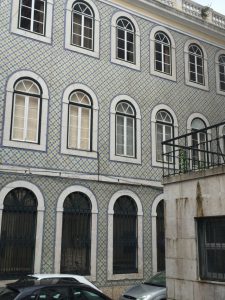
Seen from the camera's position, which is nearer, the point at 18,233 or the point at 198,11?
the point at 18,233

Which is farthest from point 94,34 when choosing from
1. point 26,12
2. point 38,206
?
point 38,206

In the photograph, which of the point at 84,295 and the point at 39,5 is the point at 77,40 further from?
the point at 84,295

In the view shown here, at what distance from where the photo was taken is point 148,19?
56.6 feet

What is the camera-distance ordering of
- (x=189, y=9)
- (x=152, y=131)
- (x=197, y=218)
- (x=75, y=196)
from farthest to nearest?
1. (x=189, y=9)
2. (x=152, y=131)
3. (x=75, y=196)
4. (x=197, y=218)

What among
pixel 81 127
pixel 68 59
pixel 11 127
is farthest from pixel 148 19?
pixel 11 127

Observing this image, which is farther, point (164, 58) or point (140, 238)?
point (164, 58)

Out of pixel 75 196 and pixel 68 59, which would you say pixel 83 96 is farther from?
pixel 75 196

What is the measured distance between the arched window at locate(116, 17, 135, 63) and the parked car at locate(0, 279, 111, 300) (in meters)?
10.7

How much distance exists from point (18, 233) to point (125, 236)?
412 centimetres

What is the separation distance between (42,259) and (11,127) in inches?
171

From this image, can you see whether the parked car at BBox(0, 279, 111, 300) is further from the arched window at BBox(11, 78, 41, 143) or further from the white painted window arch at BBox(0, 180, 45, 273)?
the arched window at BBox(11, 78, 41, 143)

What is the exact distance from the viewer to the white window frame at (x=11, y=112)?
12.7 m

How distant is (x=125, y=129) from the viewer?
51.1ft

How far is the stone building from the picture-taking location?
41.8 ft
